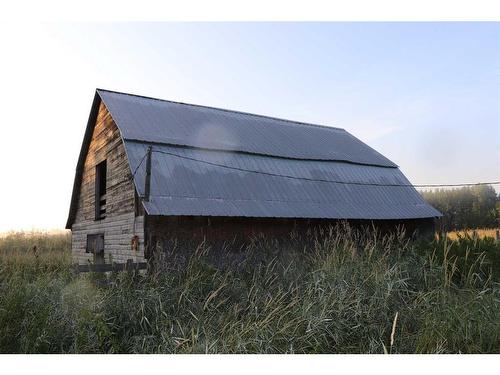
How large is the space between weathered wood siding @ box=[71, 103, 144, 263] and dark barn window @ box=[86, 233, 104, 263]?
225mm

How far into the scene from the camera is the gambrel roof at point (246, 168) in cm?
1191

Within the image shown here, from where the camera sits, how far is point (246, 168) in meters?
14.1

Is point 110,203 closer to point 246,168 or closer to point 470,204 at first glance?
point 246,168

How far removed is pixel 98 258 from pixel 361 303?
10977 millimetres

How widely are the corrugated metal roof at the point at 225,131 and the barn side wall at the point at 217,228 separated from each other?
291cm

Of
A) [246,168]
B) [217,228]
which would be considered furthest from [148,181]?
[246,168]

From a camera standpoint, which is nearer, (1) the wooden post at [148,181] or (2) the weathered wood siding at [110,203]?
(1) the wooden post at [148,181]

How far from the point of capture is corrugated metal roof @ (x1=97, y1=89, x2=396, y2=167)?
44.6 ft

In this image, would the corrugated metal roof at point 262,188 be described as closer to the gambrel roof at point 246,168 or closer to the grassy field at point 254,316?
the gambrel roof at point 246,168

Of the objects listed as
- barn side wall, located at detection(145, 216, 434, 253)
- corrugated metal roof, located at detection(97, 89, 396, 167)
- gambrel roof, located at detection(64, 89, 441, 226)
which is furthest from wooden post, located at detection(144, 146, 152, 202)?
corrugated metal roof, located at detection(97, 89, 396, 167)

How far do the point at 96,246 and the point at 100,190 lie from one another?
6.94ft

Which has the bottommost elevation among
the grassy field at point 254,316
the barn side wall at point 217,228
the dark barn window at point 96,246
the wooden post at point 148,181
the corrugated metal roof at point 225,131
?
the grassy field at point 254,316

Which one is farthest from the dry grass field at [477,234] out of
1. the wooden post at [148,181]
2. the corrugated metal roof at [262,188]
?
the wooden post at [148,181]

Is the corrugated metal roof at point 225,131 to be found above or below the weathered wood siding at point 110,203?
above
